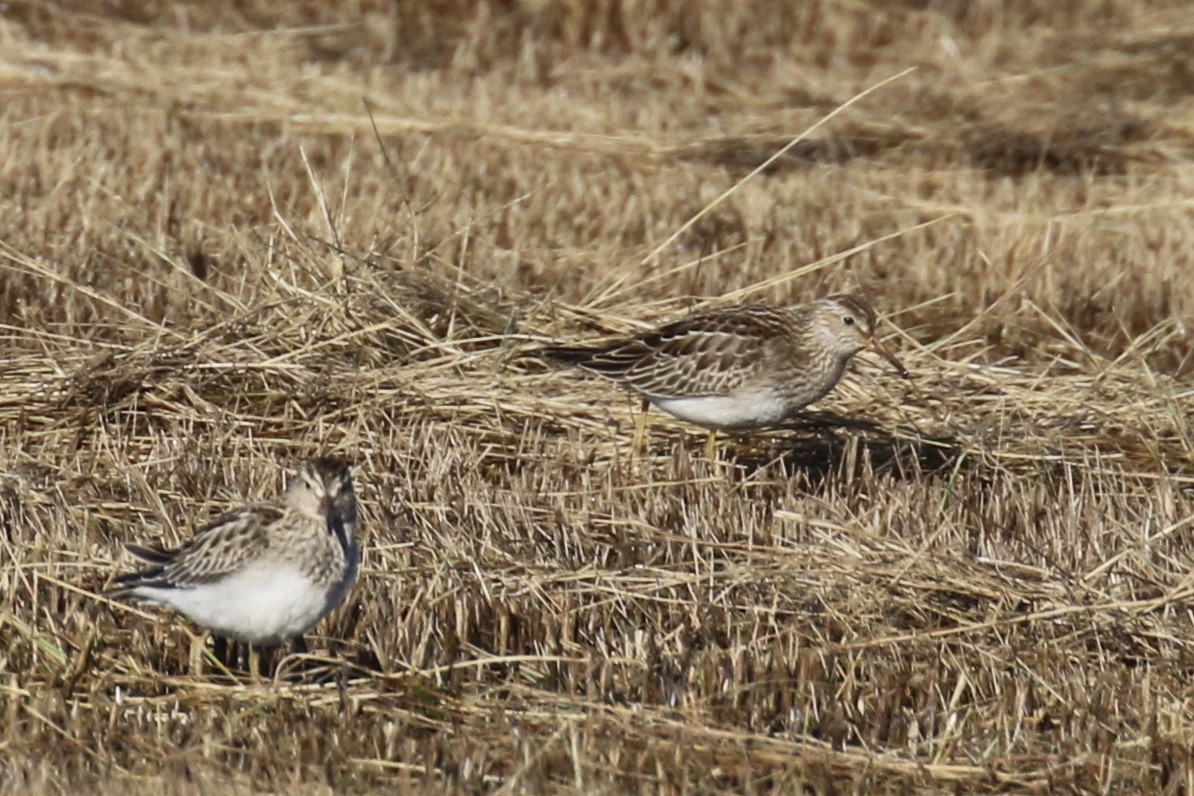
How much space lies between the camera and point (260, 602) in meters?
5.90

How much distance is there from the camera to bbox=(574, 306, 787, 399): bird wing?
8.38 meters

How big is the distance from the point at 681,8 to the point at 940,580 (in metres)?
12.2

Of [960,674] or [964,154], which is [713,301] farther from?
[964,154]

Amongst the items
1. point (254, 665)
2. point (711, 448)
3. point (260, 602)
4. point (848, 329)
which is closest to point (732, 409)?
point (711, 448)

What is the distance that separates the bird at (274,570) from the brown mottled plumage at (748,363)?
2.58 metres

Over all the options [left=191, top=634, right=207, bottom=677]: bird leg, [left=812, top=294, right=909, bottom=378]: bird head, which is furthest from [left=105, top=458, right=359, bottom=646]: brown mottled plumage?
[left=812, top=294, right=909, bottom=378]: bird head

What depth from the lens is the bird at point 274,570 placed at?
588 cm

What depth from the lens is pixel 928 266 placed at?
11391mm

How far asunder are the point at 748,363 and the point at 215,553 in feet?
9.74

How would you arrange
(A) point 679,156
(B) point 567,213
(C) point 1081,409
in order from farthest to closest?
(A) point 679,156, (B) point 567,213, (C) point 1081,409

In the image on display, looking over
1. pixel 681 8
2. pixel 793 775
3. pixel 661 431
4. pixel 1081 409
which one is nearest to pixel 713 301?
pixel 661 431

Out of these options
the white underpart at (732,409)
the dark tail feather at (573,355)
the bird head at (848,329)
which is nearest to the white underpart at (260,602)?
the white underpart at (732,409)

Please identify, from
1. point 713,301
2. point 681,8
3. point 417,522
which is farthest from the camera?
point 681,8

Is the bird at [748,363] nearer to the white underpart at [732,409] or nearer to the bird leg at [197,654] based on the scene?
the white underpart at [732,409]
